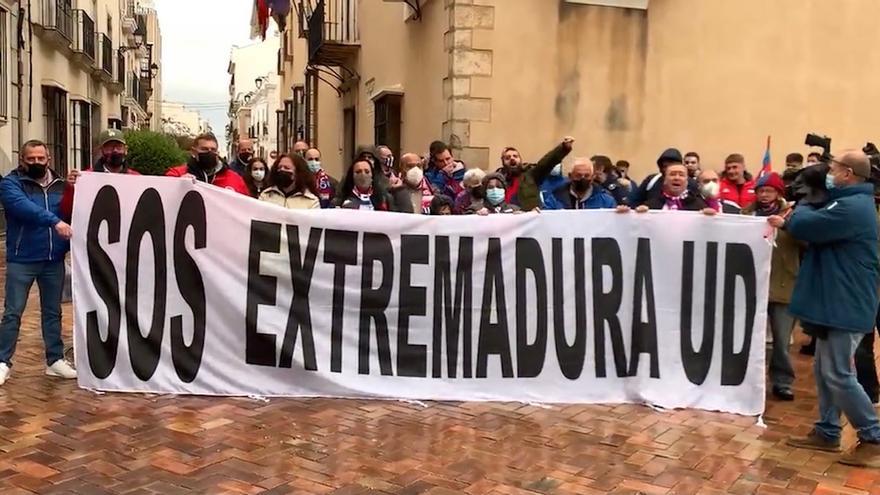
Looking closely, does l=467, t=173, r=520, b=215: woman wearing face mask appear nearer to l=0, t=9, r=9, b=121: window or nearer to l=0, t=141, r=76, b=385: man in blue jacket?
l=0, t=141, r=76, b=385: man in blue jacket

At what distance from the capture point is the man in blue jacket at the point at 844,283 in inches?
188

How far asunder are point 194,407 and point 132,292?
0.93 metres

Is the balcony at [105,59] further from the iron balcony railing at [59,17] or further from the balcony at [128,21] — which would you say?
the balcony at [128,21]

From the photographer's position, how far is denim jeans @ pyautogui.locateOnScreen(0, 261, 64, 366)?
6.00 meters

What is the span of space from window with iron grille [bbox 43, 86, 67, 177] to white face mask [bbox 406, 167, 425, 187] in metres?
15.1

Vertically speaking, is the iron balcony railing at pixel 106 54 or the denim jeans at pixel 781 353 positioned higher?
the iron balcony railing at pixel 106 54

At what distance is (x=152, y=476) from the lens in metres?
4.33

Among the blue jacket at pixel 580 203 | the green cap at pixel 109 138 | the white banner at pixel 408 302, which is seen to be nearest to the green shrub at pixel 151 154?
the green cap at pixel 109 138

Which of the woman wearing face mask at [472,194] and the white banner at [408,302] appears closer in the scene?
the white banner at [408,302]

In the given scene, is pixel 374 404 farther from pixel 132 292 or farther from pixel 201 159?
pixel 201 159

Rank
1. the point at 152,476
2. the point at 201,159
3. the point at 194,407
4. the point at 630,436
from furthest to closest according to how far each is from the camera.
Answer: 1. the point at 201,159
2. the point at 194,407
3. the point at 630,436
4. the point at 152,476

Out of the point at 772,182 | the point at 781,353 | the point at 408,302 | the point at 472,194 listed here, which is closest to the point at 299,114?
the point at 472,194

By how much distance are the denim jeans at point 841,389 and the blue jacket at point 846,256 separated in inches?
4.8

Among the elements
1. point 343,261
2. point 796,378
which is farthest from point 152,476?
point 796,378
